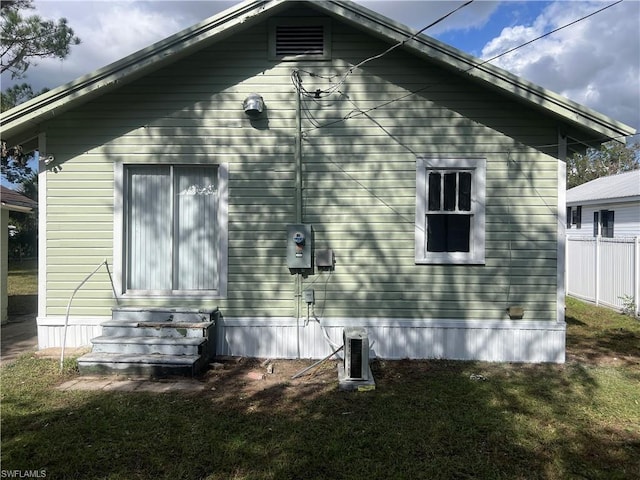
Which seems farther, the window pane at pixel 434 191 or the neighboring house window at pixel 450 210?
the window pane at pixel 434 191

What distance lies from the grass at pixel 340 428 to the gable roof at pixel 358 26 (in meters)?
3.34

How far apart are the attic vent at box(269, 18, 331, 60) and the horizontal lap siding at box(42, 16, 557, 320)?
6.4 inches

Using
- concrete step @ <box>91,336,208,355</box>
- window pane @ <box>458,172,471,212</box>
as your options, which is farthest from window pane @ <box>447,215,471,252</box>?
concrete step @ <box>91,336,208,355</box>

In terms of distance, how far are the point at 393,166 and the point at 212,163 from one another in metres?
2.62

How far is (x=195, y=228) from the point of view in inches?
241

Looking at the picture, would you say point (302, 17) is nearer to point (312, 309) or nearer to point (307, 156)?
point (307, 156)

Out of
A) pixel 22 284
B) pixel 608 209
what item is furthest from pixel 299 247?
pixel 608 209

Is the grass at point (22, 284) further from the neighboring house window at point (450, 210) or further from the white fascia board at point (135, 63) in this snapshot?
the neighboring house window at point (450, 210)

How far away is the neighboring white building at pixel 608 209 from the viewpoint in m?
15.2

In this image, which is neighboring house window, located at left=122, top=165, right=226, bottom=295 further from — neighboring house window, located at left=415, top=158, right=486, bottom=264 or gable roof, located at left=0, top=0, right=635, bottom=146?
neighboring house window, located at left=415, top=158, right=486, bottom=264

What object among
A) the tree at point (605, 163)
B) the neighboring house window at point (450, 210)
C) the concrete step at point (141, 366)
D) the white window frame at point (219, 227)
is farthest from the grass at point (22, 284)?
the tree at point (605, 163)

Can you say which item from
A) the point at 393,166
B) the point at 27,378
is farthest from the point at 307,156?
the point at 27,378

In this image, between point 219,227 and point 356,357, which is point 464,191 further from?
point 219,227

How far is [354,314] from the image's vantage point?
19.5ft
